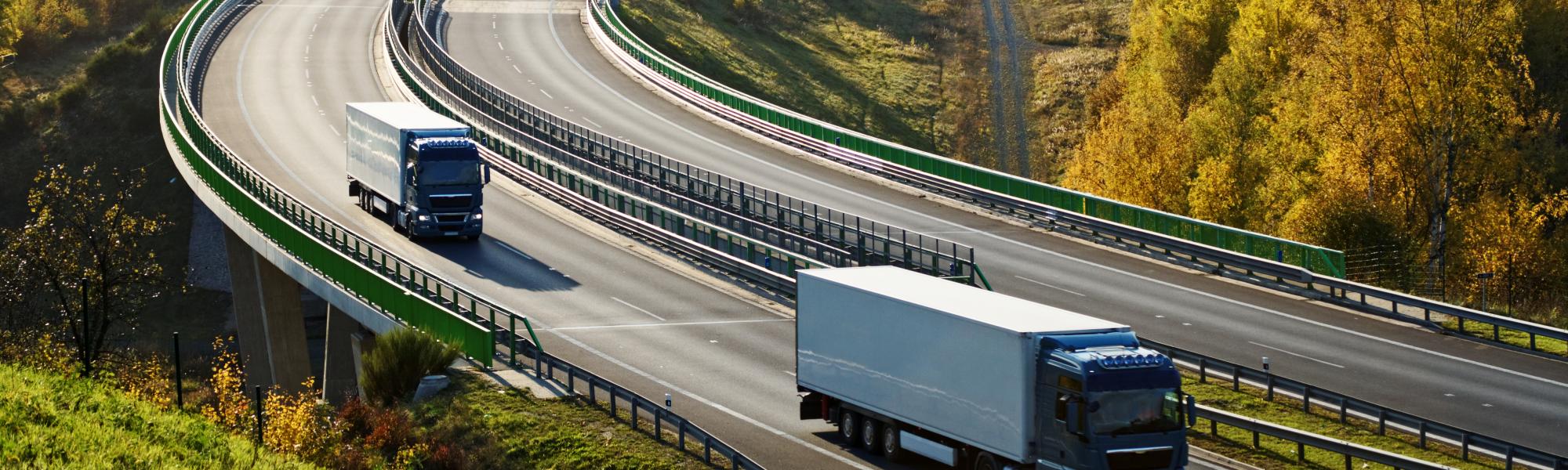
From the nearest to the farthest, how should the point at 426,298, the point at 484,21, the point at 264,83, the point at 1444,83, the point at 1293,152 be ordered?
the point at 426,298, the point at 1444,83, the point at 1293,152, the point at 264,83, the point at 484,21

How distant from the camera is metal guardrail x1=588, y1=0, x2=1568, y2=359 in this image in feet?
115

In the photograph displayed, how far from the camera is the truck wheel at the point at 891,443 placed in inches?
972

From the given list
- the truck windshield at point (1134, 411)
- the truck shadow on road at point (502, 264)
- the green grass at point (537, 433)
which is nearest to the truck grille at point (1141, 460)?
the truck windshield at point (1134, 411)

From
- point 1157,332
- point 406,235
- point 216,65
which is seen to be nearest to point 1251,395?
point 1157,332

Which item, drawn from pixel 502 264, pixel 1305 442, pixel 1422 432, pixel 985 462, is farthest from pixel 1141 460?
pixel 502 264

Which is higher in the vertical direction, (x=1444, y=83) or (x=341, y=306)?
(x=1444, y=83)

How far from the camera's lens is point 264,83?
72.4 m

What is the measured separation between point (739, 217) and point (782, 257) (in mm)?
2022

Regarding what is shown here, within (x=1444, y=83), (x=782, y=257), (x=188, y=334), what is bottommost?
(x=188, y=334)

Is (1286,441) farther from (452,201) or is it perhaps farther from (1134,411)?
(452,201)

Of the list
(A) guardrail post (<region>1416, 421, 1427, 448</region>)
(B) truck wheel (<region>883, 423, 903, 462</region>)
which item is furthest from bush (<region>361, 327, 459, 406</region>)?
(A) guardrail post (<region>1416, 421, 1427, 448</region>)

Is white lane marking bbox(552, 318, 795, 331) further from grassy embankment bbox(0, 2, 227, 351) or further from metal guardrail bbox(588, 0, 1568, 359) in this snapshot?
grassy embankment bbox(0, 2, 227, 351)

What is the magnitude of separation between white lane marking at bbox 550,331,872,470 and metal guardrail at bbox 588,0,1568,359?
15907mm

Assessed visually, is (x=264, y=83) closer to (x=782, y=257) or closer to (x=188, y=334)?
(x=188, y=334)
